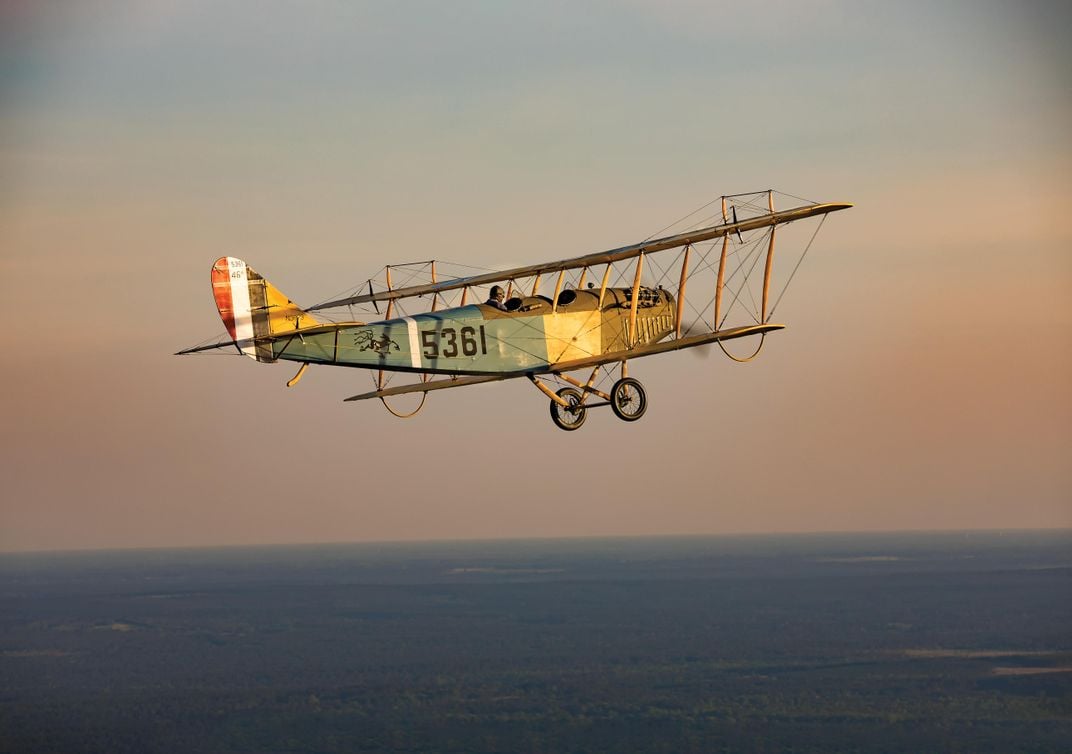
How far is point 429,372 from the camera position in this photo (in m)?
30.6

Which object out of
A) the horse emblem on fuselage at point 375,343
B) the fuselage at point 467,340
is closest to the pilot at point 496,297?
the fuselage at point 467,340

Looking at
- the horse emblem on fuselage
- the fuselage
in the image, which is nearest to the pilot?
the fuselage

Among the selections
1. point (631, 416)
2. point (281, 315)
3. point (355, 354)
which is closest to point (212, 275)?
point (281, 315)

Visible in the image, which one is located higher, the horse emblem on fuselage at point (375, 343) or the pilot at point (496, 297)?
the pilot at point (496, 297)

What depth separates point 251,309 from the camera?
97.0 feet

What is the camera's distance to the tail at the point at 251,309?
29.4m

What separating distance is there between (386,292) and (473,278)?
3614mm

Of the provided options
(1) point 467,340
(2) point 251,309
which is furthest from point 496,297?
(2) point 251,309

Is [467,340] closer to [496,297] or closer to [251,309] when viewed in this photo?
[496,297]

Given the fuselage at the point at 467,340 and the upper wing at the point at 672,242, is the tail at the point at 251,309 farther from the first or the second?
the upper wing at the point at 672,242

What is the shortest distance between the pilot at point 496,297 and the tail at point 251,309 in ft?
13.8

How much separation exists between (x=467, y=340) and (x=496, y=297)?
5.44 ft

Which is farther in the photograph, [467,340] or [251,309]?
[467,340]

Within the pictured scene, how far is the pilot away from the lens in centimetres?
3117
